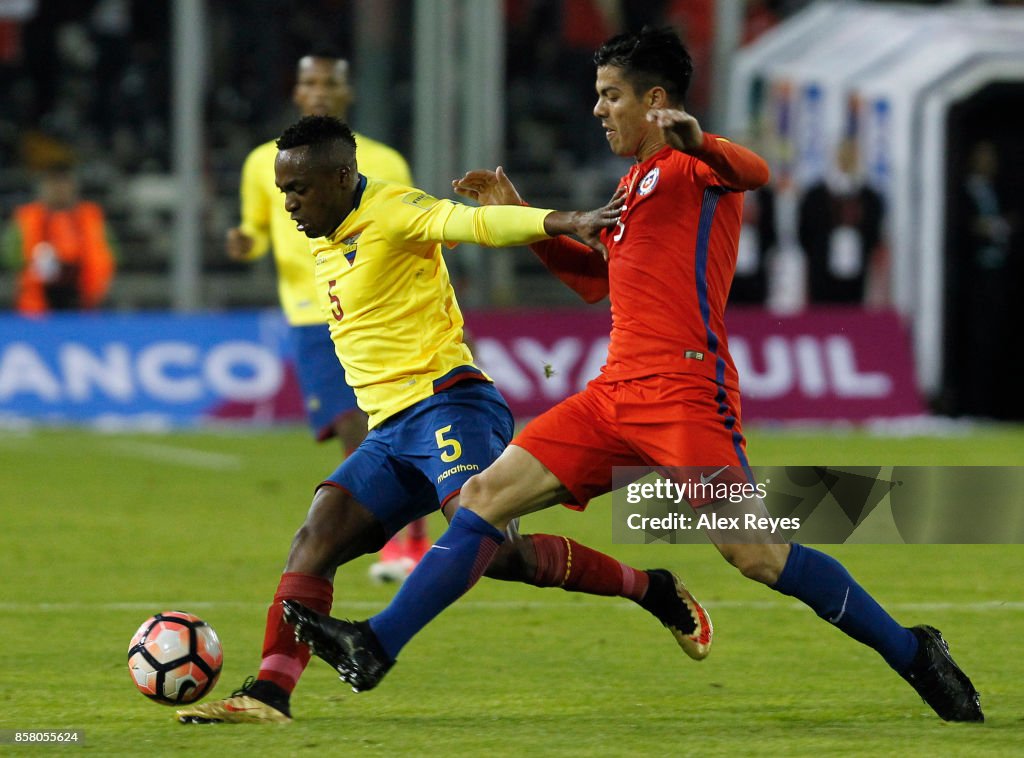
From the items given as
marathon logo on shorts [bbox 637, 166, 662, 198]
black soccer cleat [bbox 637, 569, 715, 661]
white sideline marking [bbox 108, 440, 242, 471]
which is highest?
marathon logo on shorts [bbox 637, 166, 662, 198]

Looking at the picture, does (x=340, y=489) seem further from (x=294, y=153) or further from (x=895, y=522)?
(x=895, y=522)

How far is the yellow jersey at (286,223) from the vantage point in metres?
8.63

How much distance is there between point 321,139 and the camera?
19.8ft

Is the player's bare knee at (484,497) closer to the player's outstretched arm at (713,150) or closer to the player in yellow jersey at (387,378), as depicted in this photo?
the player in yellow jersey at (387,378)

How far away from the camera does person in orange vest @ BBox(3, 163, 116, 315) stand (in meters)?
17.3

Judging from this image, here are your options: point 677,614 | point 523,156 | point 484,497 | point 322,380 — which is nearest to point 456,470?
point 484,497

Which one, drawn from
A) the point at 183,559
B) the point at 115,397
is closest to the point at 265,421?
the point at 115,397

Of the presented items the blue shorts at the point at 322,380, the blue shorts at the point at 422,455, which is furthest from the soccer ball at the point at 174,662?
the blue shorts at the point at 322,380

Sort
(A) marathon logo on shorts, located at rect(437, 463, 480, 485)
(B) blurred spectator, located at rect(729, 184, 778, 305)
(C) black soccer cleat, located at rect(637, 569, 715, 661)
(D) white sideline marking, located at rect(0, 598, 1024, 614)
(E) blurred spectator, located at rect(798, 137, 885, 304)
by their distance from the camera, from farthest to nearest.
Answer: (B) blurred spectator, located at rect(729, 184, 778, 305) → (E) blurred spectator, located at rect(798, 137, 885, 304) → (D) white sideline marking, located at rect(0, 598, 1024, 614) → (C) black soccer cleat, located at rect(637, 569, 715, 661) → (A) marathon logo on shorts, located at rect(437, 463, 480, 485)

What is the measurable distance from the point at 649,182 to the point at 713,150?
17.2 inches

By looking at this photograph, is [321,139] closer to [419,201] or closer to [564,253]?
[419,201]

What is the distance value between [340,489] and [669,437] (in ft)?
3.33

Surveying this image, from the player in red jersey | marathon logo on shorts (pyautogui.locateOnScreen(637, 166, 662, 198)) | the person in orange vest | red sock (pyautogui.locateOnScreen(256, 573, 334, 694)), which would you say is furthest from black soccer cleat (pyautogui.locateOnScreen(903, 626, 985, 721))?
the person in orange vest

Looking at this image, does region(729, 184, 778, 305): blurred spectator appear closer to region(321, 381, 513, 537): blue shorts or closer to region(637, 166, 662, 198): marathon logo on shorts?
region(321, 381, 513, 537): blue shorts
